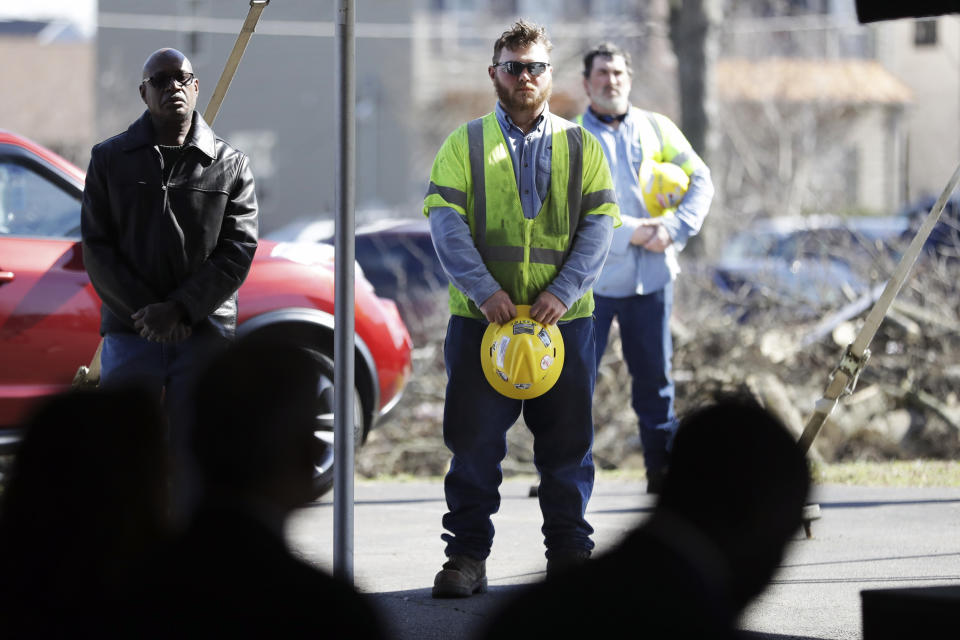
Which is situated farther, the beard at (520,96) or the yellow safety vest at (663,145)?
the yellow safety vest at (663,145)

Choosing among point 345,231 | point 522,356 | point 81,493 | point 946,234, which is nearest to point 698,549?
point 81,493

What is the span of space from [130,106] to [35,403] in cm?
3901

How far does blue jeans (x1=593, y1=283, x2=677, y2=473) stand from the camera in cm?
622

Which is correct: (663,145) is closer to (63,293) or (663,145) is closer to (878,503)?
(878,503)

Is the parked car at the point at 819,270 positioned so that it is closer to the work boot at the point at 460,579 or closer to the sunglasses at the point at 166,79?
the work boot at the point at 460,579

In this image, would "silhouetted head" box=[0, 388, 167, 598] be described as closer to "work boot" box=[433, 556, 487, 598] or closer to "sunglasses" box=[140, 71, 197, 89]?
"work boot" box=[433, 556, 487, 598]

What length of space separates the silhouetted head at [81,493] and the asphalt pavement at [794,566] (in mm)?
1204

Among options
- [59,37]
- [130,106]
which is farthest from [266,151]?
[59,37]

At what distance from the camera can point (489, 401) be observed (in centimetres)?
470

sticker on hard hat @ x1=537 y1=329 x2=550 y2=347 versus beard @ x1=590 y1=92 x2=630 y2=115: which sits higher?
beard @ x1=590 y1=92 x2=630 y2=115

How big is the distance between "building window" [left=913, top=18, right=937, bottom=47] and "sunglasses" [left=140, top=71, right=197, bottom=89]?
1455 inches

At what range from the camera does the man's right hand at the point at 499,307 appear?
179 inches

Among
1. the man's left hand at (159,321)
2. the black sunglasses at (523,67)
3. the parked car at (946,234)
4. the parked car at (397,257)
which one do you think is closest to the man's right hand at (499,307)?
the black sunglasses at (523,67)

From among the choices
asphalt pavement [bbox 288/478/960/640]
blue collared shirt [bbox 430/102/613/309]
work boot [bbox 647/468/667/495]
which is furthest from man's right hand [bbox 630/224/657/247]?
work boot [bbox 647/468/667/495]
